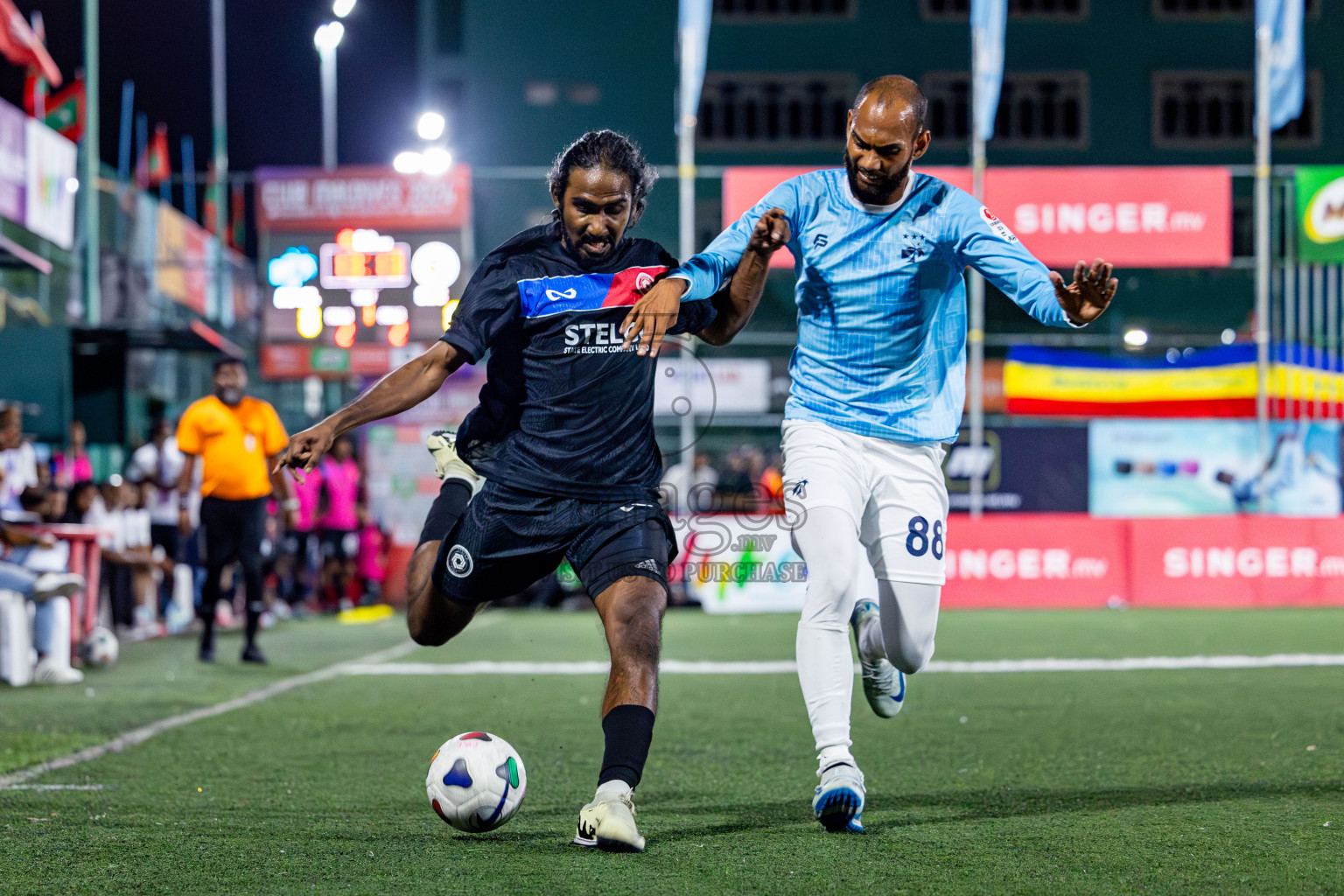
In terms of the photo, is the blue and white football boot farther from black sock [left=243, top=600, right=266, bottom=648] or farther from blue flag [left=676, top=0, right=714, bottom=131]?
blue flag [left=676, top=0, right=714, bottom=131]

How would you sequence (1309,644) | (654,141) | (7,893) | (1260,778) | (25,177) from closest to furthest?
1. (7,893)
2. (1260,778)
3. (1309,644)
4. (25,177)
5. (654,141)

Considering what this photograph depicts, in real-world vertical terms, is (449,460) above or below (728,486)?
above

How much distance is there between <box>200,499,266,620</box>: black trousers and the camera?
1039cm

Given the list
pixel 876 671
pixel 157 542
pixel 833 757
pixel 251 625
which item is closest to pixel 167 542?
pixel 157 542

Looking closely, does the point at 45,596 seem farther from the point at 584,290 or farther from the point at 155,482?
the point at 584,290

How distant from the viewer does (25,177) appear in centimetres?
1370

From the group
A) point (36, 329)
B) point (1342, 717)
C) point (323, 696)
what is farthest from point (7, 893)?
point (36, 329)

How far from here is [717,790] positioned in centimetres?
514

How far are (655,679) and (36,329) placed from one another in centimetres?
1252

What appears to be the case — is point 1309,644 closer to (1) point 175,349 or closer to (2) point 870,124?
(2) point 870,124

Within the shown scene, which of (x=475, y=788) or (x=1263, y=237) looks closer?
(x=475, y=788)

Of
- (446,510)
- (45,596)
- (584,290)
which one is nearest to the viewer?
(584,290)

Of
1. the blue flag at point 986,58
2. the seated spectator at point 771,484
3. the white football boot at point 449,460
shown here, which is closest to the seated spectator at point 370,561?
the seated spectator at point 771,484

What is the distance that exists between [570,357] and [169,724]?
3734 millimetres
